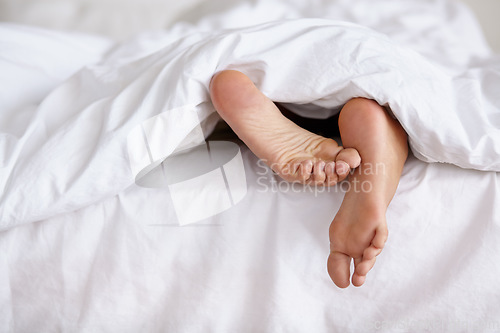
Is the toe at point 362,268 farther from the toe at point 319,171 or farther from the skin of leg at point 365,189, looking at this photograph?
the toe at point 319,171

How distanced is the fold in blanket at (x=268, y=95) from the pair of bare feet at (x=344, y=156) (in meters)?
0.03

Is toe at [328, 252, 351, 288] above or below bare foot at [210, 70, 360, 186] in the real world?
below

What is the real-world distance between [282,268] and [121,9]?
132 centimetres

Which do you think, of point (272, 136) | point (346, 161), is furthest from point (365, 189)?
point (272, 136)

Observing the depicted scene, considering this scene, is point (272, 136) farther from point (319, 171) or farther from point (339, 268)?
point (339, 268)

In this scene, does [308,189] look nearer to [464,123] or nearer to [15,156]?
[464,123]

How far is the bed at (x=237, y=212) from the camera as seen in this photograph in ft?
2.03

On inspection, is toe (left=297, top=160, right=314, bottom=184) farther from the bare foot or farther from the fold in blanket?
the fold in blanket

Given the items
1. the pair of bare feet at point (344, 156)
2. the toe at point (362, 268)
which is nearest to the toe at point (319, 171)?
the pair of bare feet at point (344, 156)

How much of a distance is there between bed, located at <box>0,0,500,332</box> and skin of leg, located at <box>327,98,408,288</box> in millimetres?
27

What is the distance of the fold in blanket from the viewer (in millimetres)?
623

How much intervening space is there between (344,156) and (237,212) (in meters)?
0.17

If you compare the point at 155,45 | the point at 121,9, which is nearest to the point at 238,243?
the point at 155,45

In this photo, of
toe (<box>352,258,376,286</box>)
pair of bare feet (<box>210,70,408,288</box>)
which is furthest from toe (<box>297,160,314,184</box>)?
toe (<box>352,258,376,286</box>)
